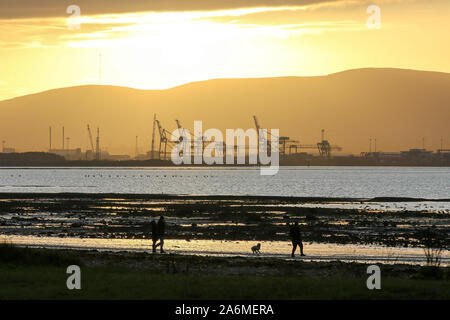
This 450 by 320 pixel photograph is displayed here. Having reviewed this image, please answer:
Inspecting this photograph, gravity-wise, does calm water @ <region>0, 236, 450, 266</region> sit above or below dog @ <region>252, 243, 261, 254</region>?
below

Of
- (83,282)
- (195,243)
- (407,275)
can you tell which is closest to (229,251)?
(195,243)

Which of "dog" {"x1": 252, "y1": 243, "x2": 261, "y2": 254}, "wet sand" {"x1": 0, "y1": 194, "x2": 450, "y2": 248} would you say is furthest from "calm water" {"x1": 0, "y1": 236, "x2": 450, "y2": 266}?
"wet sand" {"x1": 0, "y1": 194, "x2": 450, "y2": 248}

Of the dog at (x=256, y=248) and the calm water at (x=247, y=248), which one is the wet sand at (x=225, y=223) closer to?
the calm water at (x=247, y=248)

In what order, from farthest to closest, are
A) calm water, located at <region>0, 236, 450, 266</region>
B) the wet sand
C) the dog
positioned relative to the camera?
the wet sand, the dog, calm water, located at <region>0, 236, 450, 266</region>

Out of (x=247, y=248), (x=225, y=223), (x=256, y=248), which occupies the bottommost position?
(x=247, y=248)

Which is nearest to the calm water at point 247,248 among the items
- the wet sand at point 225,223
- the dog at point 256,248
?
the dog at point 256,248

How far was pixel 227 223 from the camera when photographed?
1769 inches

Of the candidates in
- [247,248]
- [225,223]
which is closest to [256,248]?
[247,248]

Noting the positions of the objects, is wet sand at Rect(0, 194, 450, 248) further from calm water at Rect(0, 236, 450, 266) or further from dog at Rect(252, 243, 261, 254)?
dog at Rect(252, 243, 261, 254)

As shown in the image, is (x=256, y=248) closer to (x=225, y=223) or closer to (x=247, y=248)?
(x=247, y=248)

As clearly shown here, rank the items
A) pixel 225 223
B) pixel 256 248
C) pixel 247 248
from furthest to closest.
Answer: pixel 225 223 → pixel 247 248 → pixel 256 248

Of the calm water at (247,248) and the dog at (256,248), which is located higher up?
the dog at (256,248)

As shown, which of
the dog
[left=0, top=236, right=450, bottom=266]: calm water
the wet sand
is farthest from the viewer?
the wet sand
